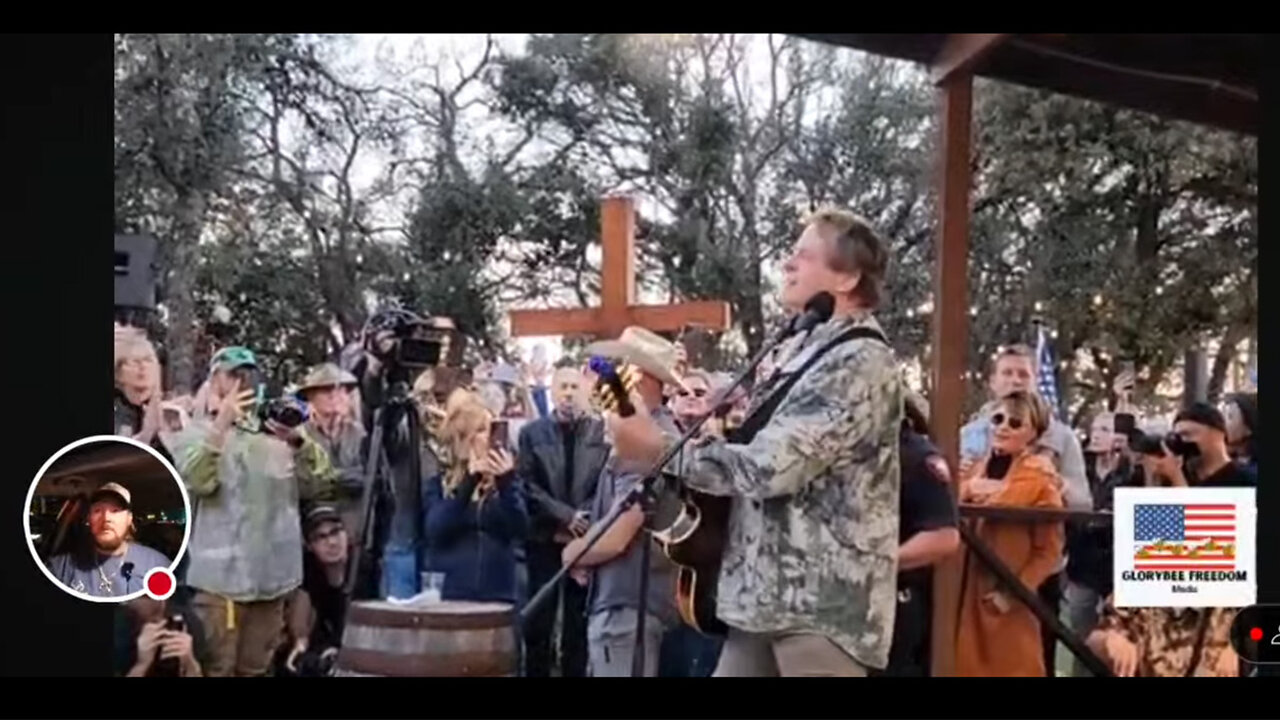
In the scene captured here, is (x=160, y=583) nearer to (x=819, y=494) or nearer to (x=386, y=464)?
(x=386, y=464)

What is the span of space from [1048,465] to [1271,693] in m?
0.92

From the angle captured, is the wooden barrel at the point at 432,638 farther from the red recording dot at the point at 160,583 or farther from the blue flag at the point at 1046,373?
the blue flag at the point at 1046,373

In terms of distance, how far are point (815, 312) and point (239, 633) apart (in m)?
1.82

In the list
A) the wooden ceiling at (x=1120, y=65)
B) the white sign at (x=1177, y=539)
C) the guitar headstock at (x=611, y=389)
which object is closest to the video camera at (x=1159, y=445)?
the white sign at (x=1177, y=539)

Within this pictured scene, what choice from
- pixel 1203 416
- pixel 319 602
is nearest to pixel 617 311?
pixel 319 602

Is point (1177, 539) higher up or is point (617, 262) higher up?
point (617, 262)

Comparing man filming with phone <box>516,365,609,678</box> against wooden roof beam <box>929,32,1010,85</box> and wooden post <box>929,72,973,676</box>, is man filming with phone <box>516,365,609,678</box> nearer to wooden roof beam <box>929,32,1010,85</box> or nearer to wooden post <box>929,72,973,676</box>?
wooden post <box>929,72,973,676</box>

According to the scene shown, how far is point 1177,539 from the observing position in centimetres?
427

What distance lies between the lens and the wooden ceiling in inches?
168

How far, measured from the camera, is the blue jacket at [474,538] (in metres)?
4.27

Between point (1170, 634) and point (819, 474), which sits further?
point (1170, 634)

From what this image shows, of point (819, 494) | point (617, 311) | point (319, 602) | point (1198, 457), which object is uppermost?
point (617, 311)
